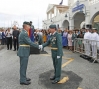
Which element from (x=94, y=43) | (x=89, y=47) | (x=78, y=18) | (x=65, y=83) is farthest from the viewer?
(x=78, y=18)

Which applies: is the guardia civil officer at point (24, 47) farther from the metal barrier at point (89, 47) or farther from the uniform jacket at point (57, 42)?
the metal barrier at point (89, 47)

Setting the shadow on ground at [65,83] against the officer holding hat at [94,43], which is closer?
the shadow on ground at [65,83]

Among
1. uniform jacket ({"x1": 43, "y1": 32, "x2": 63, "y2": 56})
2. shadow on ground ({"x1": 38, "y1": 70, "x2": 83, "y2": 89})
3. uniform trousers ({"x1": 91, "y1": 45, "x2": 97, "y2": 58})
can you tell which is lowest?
shadow on ground ({"x1": 38, "y1": 70, "x2": 83, "y2": 89})

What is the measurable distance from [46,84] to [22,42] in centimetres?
152

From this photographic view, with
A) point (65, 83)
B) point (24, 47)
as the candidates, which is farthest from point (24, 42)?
point (65, 83)

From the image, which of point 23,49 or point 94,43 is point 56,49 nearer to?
point 23,49

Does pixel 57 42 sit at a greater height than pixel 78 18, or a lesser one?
lesser

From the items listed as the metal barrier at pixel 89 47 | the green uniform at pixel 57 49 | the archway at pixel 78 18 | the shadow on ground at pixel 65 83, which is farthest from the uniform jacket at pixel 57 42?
the archway at pixel 78 18

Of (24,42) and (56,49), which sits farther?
(56,49)

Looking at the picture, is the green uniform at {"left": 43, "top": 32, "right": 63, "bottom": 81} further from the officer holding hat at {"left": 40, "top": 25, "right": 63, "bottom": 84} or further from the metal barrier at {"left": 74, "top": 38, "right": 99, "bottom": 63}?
the metal barrier at {"left": 74, "top": 38, "right": 99, "bottom": 63}

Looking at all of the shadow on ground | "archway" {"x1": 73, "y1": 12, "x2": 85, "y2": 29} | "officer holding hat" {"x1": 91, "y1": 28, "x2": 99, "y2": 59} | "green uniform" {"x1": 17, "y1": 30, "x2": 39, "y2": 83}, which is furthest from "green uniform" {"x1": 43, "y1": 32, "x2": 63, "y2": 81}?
"archway" {"x1": 73, "y1": 12, "x2": 85, "y2": 29}

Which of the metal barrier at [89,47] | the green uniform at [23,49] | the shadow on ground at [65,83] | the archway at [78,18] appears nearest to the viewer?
the shadow on ground at [65,83]

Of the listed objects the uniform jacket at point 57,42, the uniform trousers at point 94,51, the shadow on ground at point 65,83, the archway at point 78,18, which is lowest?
the shadow on ground at point 65,83

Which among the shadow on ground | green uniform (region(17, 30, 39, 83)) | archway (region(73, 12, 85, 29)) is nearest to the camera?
the shadow on ground
